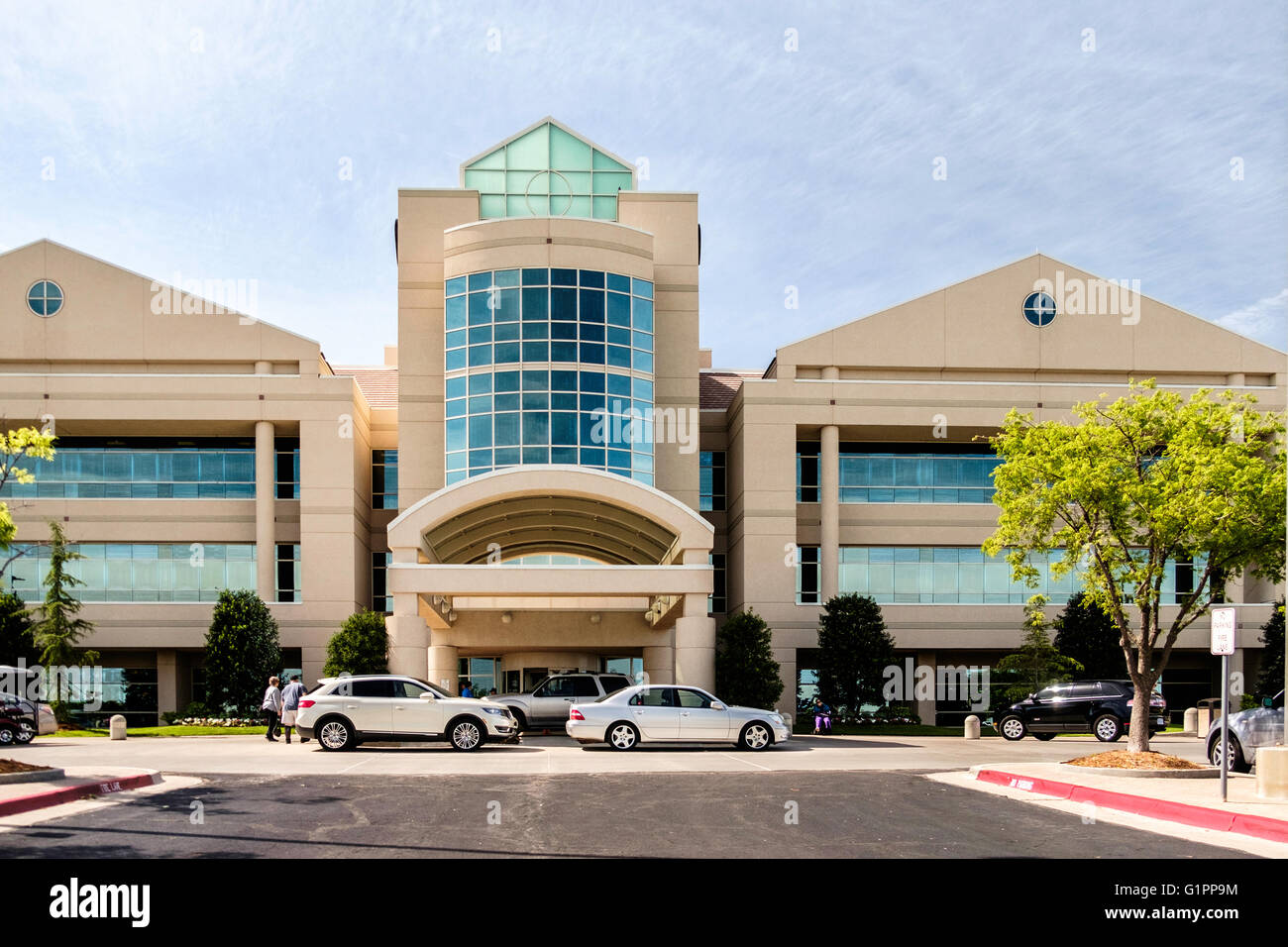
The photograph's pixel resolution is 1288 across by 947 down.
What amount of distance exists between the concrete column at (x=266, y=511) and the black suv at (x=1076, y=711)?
2561 cm

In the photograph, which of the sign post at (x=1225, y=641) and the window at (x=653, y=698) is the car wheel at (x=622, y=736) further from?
the sign post at (x=1225, y=641)

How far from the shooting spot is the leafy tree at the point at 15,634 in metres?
36.3

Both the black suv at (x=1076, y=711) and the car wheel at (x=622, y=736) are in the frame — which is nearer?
the car wheel at (x=622, y=736)

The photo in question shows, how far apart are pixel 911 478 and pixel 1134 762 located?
2669 cm

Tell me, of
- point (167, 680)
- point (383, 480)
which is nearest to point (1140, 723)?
point (383, 480)

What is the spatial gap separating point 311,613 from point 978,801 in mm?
30855

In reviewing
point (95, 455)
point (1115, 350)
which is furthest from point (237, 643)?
point (1115, 350)

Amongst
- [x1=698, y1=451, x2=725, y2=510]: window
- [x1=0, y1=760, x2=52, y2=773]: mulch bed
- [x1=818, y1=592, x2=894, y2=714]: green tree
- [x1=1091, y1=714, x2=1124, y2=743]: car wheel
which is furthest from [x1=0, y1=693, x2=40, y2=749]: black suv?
[x1=1091, y1=714, x2=1124, y2=743]: car wheel

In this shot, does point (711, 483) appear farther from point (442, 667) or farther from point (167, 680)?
point (167, 680)

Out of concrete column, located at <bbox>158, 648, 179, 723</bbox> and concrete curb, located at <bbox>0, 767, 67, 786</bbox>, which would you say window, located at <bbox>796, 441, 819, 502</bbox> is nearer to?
concrete column, located at <bbox>158, 648, 179, 723</bbox>

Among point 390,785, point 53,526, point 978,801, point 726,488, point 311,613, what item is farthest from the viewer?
point 726,488

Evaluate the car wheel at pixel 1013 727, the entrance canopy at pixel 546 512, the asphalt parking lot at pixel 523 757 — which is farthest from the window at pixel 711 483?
the asphalt parking lot at pixel 523 757

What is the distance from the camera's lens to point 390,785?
15.8m
